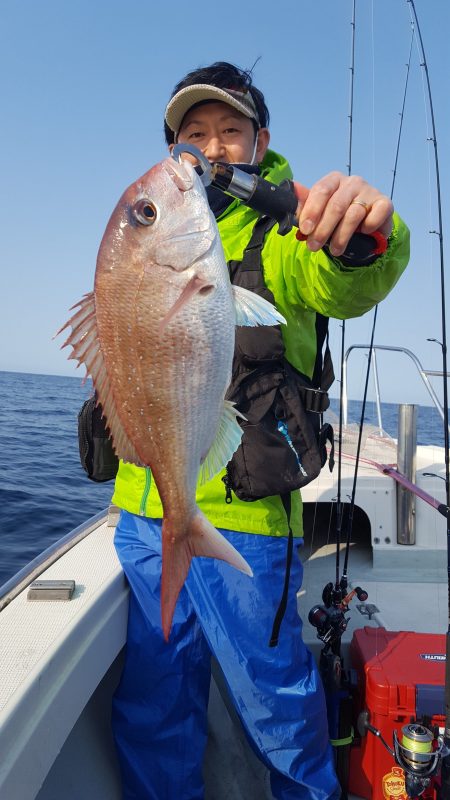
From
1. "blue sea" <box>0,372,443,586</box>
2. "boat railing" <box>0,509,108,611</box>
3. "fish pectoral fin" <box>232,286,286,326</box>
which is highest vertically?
"fish pectoral fin" <box>232,286,286,326</box>

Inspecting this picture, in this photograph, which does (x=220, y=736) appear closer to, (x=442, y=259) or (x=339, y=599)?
(x=339, y=599)

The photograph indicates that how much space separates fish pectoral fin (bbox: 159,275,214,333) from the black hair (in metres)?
1.30

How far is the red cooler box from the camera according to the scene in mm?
2227

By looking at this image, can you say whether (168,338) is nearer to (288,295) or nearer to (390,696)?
(288,295)

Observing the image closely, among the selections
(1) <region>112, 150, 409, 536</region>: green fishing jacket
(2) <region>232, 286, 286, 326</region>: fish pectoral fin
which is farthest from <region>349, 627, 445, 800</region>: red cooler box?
(2) <region>232, 286, 286, 326</region>: fish pectoral fin

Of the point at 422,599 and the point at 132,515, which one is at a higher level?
the point at 132,515

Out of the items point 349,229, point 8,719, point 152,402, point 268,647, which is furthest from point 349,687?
point 349,229

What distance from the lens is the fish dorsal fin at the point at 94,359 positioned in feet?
4.58

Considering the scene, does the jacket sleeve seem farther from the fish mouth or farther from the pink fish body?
the fish mouth

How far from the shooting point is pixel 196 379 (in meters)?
A: 1.38

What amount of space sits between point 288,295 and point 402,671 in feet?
5.40

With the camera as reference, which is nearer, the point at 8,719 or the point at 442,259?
the point at 8,719

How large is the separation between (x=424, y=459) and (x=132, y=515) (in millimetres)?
3126

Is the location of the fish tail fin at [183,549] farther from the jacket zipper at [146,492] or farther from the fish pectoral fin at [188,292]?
the jacket zipper at [146,492]
